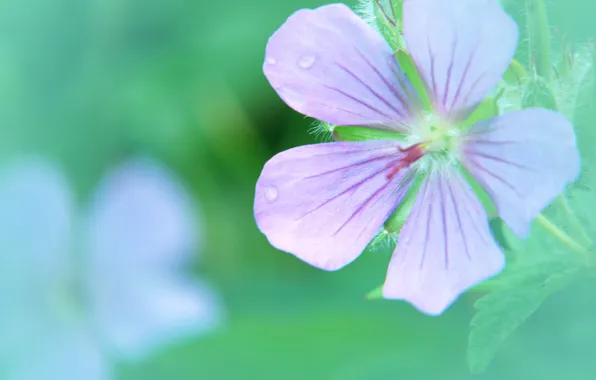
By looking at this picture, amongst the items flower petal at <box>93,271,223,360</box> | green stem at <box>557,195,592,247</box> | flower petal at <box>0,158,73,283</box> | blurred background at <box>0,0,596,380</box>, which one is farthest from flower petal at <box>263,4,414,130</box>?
flower petal at <box>0,158,73,283</box>

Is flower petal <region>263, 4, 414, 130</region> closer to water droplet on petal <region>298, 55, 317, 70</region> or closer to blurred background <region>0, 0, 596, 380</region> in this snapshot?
water droplet on petal <region>298, 55, 317, 70</region>

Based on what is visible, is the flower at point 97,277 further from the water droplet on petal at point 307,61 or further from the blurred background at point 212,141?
the water droplet on petal at point 307,61

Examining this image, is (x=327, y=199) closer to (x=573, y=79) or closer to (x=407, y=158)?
(x=407, y=158)

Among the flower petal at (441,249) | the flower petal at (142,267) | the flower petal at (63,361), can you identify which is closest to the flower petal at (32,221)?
the flower petal at (142,267)

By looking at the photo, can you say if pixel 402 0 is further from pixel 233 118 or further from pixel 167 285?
pixel 233 118

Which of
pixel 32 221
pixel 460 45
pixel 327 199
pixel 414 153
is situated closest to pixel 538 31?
pixel 460 45

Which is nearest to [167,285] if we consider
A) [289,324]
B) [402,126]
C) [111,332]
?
[111,332]
